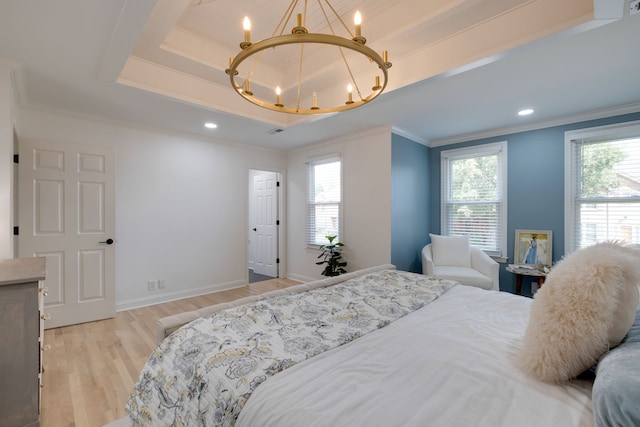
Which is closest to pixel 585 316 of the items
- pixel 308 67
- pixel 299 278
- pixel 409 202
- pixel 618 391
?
pixel 618 391

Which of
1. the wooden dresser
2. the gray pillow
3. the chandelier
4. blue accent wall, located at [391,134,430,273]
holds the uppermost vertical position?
the chandelier

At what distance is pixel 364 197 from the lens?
4.19m

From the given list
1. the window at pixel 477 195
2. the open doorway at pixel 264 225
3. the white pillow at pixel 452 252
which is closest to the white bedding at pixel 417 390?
the white pillow at pixel 452 252

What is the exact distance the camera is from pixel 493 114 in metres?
3.45

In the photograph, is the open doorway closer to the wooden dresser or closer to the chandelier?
the chandelier

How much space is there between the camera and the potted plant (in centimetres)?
431

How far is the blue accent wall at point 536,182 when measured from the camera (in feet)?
11.7

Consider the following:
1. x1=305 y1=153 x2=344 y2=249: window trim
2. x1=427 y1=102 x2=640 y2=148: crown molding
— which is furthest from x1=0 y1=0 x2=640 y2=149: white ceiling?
x1=305 y1=153 x2=344 y2=249: window trim

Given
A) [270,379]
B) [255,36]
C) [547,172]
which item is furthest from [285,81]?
[547,172]

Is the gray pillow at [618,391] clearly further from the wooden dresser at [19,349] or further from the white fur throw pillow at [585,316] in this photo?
the wooden dresser at [19,349]

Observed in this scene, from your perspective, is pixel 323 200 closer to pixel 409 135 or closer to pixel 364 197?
pixel 364 197

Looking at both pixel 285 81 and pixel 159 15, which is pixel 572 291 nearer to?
pixel 159 15

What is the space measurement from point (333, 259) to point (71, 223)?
3.23 metres

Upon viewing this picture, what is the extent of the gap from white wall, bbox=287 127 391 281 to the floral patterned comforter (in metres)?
2.14
